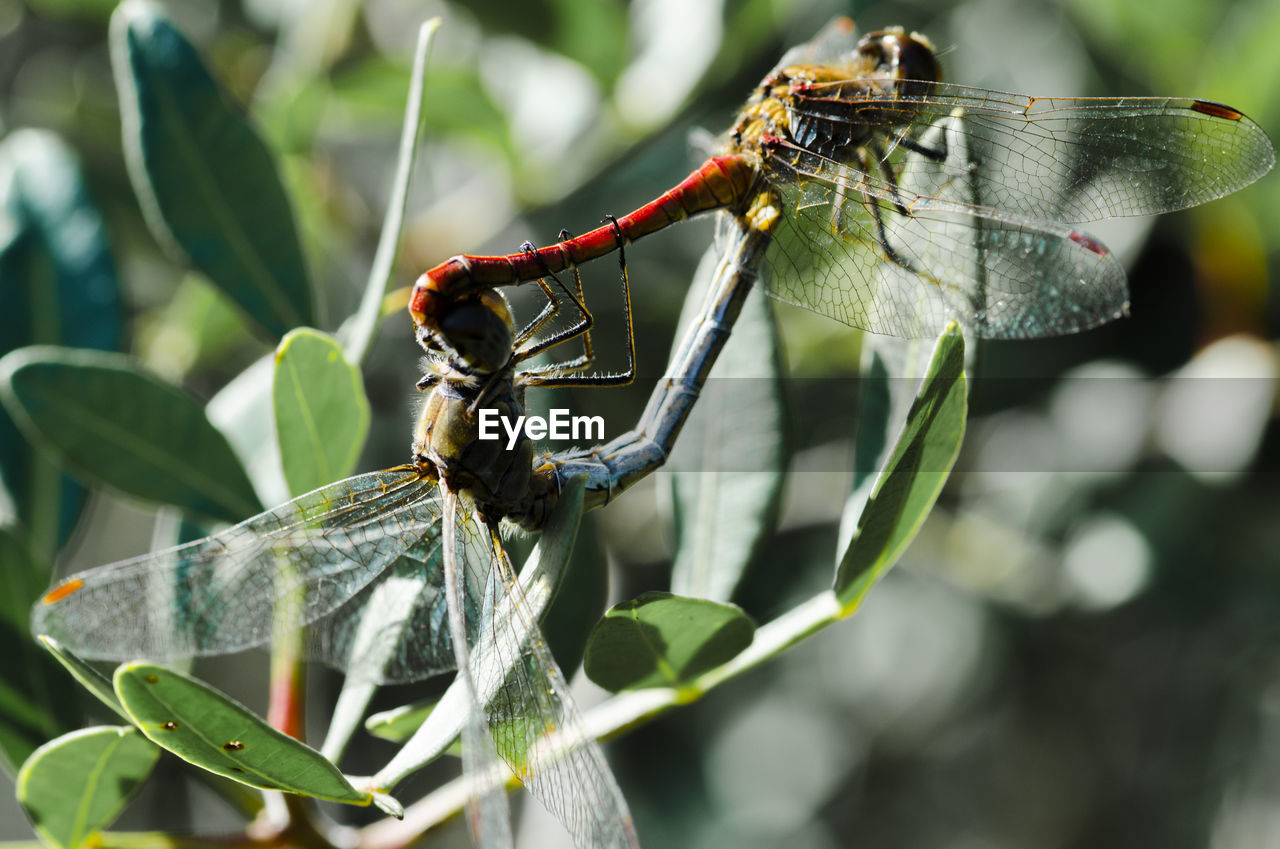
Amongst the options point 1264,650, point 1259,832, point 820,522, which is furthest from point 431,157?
point 1259,832

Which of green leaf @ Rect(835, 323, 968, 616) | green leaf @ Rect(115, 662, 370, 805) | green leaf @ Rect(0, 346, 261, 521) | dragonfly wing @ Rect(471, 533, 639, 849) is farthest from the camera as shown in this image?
green leaf @ Rect(0, 346, 261, 521)

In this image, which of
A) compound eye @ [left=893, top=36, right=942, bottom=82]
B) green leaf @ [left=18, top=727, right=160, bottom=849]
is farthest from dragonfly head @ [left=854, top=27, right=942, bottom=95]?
green leaf @ [left=18, top=727, right=160, bottom=849]

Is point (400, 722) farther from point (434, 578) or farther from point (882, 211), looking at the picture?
point (882, 211)

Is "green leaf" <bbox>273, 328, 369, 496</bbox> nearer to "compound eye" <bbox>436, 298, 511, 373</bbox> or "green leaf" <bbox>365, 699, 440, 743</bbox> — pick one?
"compound eye" <bbox>436, 298, 511, 373</bbox>

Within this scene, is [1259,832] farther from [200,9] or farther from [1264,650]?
[200,9]

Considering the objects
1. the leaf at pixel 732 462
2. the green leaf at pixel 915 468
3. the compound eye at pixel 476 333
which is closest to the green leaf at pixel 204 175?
the compound eye at pixel 476 333

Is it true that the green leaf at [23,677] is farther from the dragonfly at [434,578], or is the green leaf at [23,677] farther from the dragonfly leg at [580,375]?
the dragonfly leg at [580,375]
